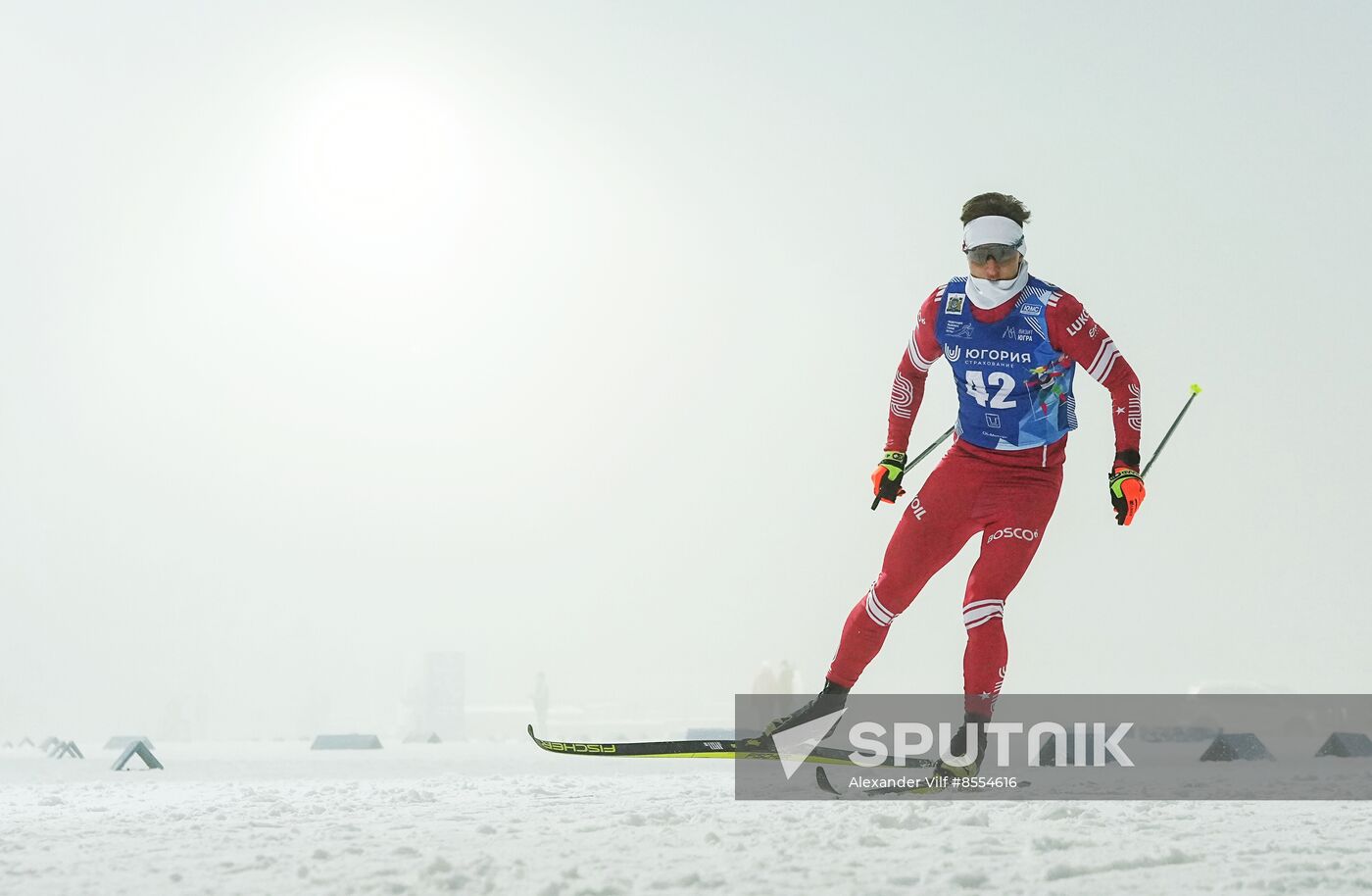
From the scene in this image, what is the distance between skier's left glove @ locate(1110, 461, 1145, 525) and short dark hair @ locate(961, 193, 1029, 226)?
1.24 metres

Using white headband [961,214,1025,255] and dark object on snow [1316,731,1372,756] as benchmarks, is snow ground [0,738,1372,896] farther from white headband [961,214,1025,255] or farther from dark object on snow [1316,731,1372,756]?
dark object on snow [1316,731,1372,756]

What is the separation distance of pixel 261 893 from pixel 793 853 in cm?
144

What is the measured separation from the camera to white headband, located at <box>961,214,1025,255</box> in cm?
505

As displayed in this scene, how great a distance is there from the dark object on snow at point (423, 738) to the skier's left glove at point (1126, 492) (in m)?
15.1

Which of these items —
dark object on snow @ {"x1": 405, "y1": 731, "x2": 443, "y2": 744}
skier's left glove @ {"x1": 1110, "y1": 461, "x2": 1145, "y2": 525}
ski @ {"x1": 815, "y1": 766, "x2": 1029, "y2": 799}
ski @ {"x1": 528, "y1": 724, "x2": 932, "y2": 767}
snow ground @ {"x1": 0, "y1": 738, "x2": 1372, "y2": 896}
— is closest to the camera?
snow ground @ {"x1": 0, "y1": 738, "x2": 1372, "y2": 896}

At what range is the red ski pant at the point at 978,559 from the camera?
5020mm

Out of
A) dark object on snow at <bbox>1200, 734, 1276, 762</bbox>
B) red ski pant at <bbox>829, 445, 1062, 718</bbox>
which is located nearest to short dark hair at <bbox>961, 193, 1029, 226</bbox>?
red ski pant at <bbox>829, 445, 1062, 718</bbox>

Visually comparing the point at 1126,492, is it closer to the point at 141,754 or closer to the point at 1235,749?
the point at 1235,749

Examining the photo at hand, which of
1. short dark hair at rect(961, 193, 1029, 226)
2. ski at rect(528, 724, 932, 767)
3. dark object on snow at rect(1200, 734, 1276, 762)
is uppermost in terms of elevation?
short dark hair at rect(961, 193, 1029, 226)

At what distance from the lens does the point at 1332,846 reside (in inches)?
128

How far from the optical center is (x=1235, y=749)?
24.2 feet

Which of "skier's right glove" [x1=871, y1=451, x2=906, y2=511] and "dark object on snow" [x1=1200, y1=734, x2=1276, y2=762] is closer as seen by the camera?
"skier's right glove" [x1=871, y1=451, x2=906, y2=511]

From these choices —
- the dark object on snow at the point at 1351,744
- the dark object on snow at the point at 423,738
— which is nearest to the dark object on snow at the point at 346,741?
the dark object on snow at the point at 423,738

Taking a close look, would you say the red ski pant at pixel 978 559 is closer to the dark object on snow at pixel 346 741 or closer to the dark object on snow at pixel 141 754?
the dark object on snow at pixel 141 754
